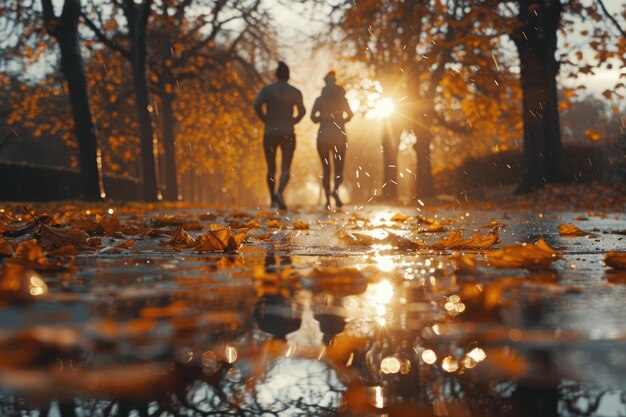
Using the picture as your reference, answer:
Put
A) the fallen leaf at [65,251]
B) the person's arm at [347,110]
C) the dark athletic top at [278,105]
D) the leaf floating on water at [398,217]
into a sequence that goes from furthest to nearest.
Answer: the person's arm at [347,110]
the dark athletic top at [278,105]
the leaf floating on water at [398,217]
the fallen leaf at [65,251]

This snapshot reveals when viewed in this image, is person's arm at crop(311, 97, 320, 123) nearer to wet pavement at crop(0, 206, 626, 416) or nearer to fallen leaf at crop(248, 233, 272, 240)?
fallen leaf at crop(248, 233, 272, 240)

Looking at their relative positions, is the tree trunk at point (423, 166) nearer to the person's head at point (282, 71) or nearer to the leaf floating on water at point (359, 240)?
the person's head at point (282, 71)

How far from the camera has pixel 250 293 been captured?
8.00ft

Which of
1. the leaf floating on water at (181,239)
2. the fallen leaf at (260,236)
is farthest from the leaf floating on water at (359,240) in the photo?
the leaf floating on water at (181,239)

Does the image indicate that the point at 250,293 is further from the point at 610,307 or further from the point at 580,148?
the point at 580,148

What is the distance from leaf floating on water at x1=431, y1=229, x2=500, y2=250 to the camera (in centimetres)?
423

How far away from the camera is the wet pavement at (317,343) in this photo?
122 centimetres

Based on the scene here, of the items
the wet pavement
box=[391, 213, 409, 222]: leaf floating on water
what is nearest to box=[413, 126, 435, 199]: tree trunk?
box=[391, 213, 409, 222]: leaf floating on water

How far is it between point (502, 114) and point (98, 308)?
2597 centimetres

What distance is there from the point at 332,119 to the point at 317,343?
1099cm

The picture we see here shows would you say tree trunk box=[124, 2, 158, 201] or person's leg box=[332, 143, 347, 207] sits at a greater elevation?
tree trunk box=[124, 2, 158, 201]

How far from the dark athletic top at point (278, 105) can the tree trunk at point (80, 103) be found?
636cm

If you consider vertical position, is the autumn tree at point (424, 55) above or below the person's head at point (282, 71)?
above

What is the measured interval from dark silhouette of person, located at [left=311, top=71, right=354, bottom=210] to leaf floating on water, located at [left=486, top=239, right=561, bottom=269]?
30.3 ft
